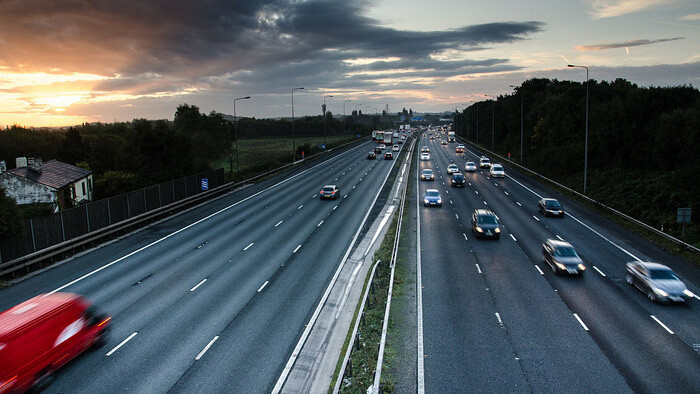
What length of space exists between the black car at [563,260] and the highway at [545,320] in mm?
441

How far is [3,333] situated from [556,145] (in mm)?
64096

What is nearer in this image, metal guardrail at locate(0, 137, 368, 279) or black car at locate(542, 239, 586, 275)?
black car at locate(542, 239, 586, 275)

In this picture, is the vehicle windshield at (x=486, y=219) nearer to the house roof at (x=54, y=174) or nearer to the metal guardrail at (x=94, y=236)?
the metal guardrail at (x=94, y=236)

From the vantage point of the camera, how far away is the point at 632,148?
151ft

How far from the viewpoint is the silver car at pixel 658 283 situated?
18062mm

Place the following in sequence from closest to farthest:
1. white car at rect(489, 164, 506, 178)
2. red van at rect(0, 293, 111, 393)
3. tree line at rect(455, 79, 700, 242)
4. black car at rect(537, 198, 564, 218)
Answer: red van at rect(0, 293, 111, 393)
tree line at rect(455, 79, 700, 242)
black car at rect(537, 198, 564, 218)
white car at rect(489, 164, 506, 178)

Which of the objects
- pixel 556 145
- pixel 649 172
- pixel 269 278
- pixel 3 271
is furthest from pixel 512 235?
pixel 556 145

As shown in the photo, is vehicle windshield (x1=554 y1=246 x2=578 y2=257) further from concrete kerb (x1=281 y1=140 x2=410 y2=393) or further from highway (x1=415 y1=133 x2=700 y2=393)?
concrete kerb (x1=281 y1=140 x2=410 y2=393)

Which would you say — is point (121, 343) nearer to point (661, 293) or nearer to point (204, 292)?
point (204, 292)

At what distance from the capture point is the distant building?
34156 mm

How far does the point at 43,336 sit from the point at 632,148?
52.2 m

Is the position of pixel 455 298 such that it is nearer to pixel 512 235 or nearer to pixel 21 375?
pixel 512 235

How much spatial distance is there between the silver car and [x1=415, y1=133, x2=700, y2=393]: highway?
14.2 inches

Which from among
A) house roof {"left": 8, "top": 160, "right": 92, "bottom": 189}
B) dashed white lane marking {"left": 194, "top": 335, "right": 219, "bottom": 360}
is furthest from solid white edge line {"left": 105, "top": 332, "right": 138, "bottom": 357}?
house roof {"left": 8, "top": 160, "right": 92, "bottom": 189}
